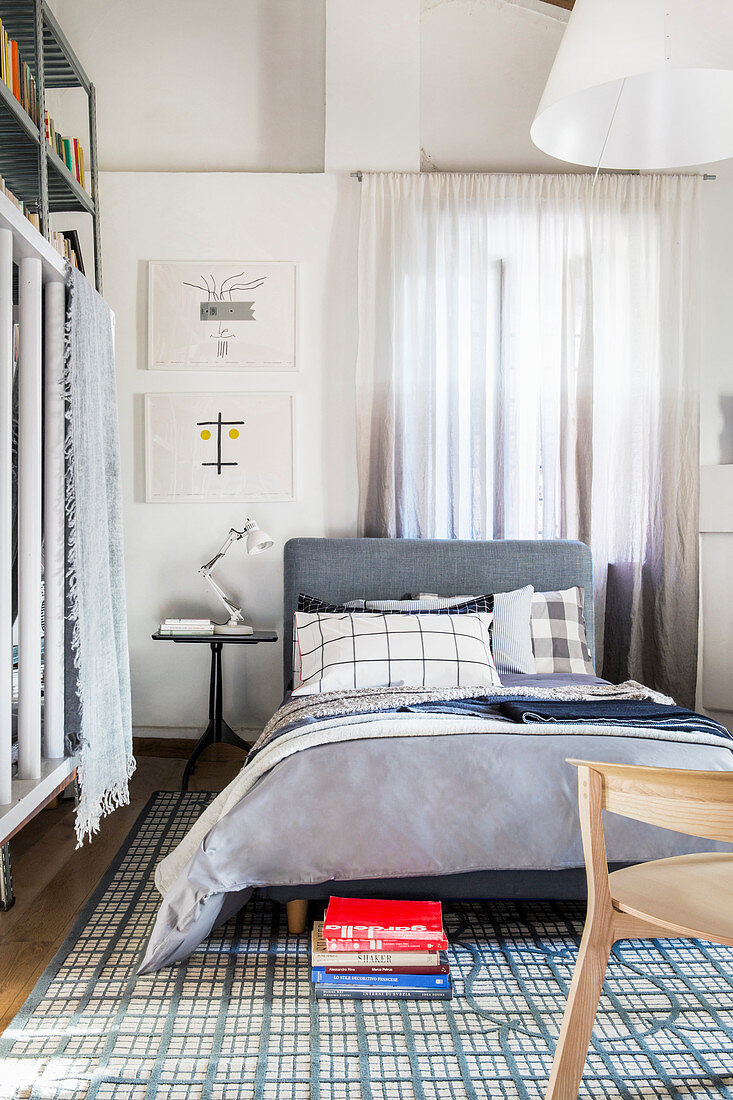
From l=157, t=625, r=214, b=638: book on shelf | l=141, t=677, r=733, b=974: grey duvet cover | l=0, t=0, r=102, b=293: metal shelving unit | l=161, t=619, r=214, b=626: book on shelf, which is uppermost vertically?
l=0, t=0, r=102, b=293: metal shelving unit

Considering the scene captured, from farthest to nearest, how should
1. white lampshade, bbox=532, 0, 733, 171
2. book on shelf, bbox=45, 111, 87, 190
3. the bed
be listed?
book on shelf, bbox=45, 111, 87, 190 → the bed → white lampshade, bbox=532, 0, 733, 171

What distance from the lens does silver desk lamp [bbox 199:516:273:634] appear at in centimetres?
376

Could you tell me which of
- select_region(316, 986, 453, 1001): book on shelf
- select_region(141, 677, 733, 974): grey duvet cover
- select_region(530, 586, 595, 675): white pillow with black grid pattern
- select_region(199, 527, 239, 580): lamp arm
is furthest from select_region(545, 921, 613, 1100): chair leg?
select_region(199, 527, 239, 580): lamp arm

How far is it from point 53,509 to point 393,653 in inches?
51.8

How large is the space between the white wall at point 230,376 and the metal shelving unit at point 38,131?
0.86 metres

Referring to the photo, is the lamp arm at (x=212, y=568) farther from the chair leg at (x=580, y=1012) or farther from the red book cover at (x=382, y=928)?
the chair leg at (x=580, y=1012)

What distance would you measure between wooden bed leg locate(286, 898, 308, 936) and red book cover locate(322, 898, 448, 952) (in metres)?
0.17

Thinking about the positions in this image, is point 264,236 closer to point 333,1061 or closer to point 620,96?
point 620,96

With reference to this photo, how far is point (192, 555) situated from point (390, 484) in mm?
1050

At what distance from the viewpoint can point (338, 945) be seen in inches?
78.9

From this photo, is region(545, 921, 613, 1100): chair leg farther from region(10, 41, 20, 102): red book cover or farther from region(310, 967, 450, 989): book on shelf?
region(10, 41, 20, 102): red book cover

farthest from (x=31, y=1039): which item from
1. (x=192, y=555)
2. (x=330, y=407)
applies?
(x=330, y=407)

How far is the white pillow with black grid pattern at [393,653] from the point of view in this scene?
3.10 m

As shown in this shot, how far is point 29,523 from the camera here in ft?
8.09
